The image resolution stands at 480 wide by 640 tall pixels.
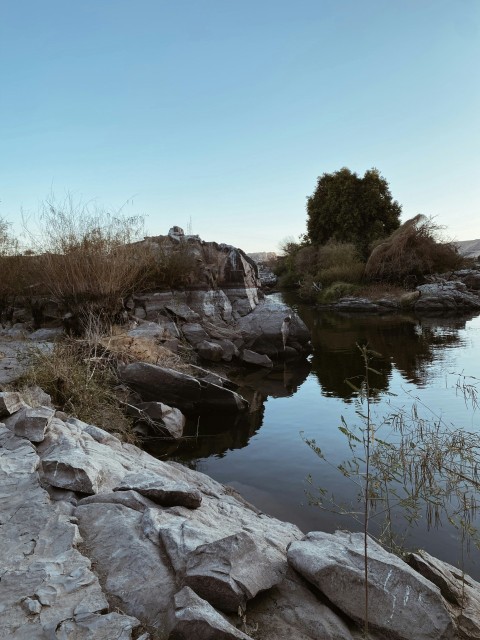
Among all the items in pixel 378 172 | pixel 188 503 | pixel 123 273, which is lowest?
pixel 188 503

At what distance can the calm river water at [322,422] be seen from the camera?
203 inches

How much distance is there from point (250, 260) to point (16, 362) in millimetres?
12679

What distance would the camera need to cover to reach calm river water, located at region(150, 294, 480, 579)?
5148mm

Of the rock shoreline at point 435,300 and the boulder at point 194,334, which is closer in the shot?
the boulder at point 194,334

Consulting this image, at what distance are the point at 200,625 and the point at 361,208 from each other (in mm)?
35804

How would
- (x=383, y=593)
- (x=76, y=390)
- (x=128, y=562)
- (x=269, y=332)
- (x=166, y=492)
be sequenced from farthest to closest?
(x=269, y=332)
(x=76, y=390)
(x=166, y=492)
(x=128, y=562)
(x=383, y=593)

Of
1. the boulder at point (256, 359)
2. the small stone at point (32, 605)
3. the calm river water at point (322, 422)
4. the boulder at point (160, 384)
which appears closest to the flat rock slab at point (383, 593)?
the small stone at point (32, 605)

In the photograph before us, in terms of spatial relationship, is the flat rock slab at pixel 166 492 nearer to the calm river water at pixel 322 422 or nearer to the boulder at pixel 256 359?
the calm river water at pixel 322 422

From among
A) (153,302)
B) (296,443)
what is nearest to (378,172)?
(153,302)

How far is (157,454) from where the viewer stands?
6.98 m

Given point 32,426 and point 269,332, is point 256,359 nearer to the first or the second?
point 269,332

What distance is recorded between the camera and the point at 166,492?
3600mm

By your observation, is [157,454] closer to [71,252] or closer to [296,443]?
[296,443]

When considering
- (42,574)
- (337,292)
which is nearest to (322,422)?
(42,574)
